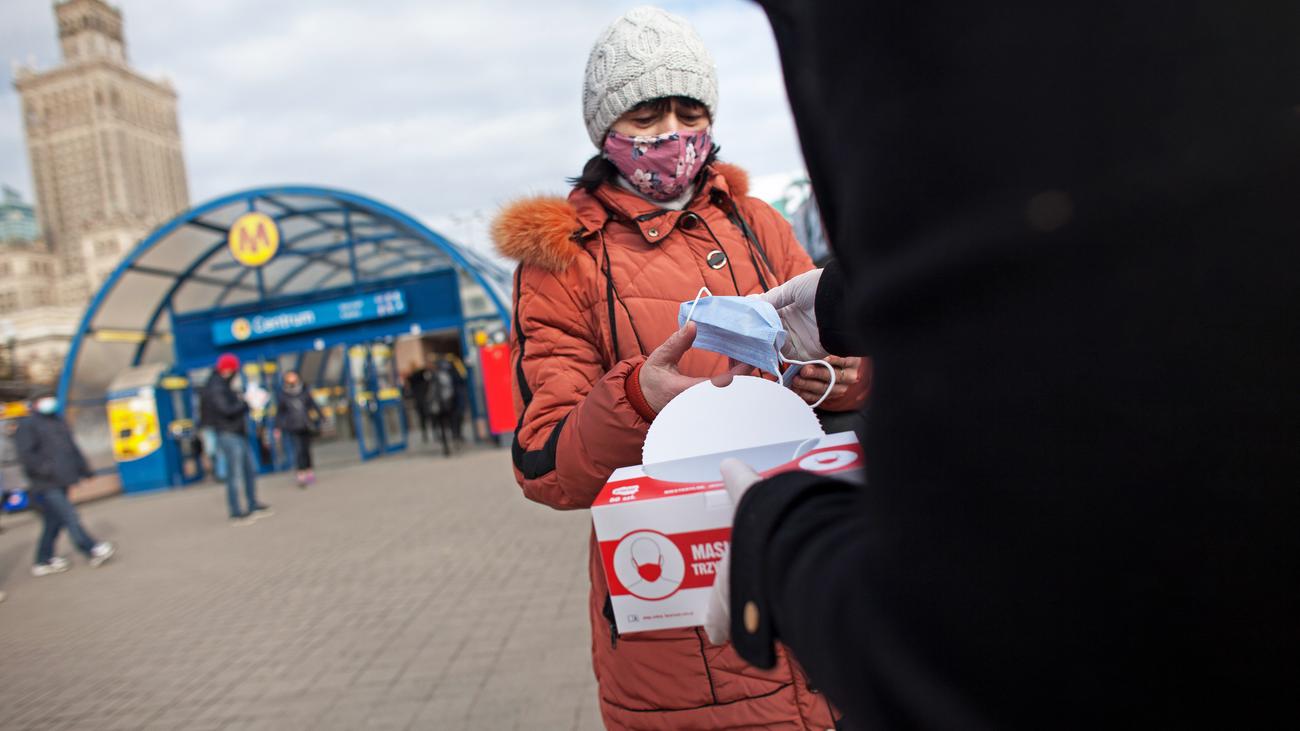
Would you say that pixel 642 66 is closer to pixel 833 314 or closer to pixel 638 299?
pixel 638 299

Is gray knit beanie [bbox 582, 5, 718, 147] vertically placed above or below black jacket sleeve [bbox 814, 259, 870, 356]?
above

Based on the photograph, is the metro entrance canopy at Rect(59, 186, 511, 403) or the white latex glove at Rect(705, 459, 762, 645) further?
the metro entrance canopy at Rect(59, 186, 511, 403)

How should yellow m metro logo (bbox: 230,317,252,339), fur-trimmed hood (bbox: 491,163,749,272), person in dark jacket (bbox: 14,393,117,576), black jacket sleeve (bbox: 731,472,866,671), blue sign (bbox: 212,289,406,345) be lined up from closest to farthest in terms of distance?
black jacket sleeve (bbox: 731,472,866,671) → fur-trimmed hood (bbox: 491,163,749,272) → person in dark jacket (bbox: 14,393,117,576) → blue sign (bbox: 212,289,406,345) → yellow m metro logo (bbox: 230,317,252,339)

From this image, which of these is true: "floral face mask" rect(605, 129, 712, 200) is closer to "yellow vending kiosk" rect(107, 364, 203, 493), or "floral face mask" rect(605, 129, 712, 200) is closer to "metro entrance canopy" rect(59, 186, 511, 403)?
"metro entrance canopy" rect(59, 186, 511, 403)

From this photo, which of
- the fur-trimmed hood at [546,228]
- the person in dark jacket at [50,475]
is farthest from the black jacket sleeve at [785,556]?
the person in dark jacket at [50,475]

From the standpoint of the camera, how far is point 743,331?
3.89ft

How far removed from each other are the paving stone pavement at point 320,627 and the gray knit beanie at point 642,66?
99.8 inches

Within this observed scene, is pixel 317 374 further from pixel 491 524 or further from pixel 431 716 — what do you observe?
pixel 431 716

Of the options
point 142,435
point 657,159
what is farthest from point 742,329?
point 142,435

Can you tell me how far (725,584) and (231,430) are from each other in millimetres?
9415

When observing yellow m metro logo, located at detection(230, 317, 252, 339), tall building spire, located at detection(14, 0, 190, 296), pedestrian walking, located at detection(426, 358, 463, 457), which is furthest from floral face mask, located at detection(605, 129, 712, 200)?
tall building spire, located at detection(14, 0, 190, 296)

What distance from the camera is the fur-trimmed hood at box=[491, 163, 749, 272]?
1551mm

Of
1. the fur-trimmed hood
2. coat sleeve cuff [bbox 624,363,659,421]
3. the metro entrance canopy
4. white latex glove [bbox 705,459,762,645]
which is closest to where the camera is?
white latex glove [bbox 705,459,762,645]

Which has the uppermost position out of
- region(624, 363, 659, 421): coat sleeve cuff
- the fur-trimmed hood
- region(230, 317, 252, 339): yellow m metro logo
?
region(230, 317, 252, 339): yellow m metro logo
